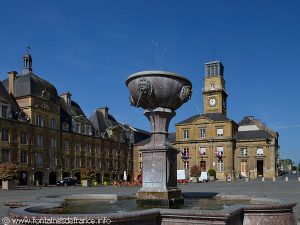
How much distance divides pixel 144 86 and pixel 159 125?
1174mm

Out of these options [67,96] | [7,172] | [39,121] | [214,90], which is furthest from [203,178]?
[7,172]

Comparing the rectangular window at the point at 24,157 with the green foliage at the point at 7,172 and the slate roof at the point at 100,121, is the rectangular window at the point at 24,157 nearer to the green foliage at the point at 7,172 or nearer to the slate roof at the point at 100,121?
the green foliage at the point at 7,172

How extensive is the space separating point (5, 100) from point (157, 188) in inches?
1695

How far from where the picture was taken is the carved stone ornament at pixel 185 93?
9711 mm

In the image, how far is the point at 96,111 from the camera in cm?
7506

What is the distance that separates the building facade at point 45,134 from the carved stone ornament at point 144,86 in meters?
41.3

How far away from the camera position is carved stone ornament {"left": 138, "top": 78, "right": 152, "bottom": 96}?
9344 millimetres

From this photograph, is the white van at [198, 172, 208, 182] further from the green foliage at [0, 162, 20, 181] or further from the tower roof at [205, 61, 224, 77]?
the tower roof at [205, 61, 224, 77]

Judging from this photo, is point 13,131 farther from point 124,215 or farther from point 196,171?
point 124,215

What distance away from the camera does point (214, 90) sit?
84.1 m

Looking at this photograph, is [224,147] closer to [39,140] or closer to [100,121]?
[100,121]

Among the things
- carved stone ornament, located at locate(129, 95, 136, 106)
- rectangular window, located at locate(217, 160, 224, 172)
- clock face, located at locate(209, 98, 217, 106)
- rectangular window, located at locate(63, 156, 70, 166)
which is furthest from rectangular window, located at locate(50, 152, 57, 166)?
carved stone ornament, located at locate(129, 95, 136, 106)

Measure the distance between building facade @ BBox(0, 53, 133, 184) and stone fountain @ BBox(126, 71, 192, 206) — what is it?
41.0 metres

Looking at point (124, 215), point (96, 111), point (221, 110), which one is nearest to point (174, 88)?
point (124, 215)
